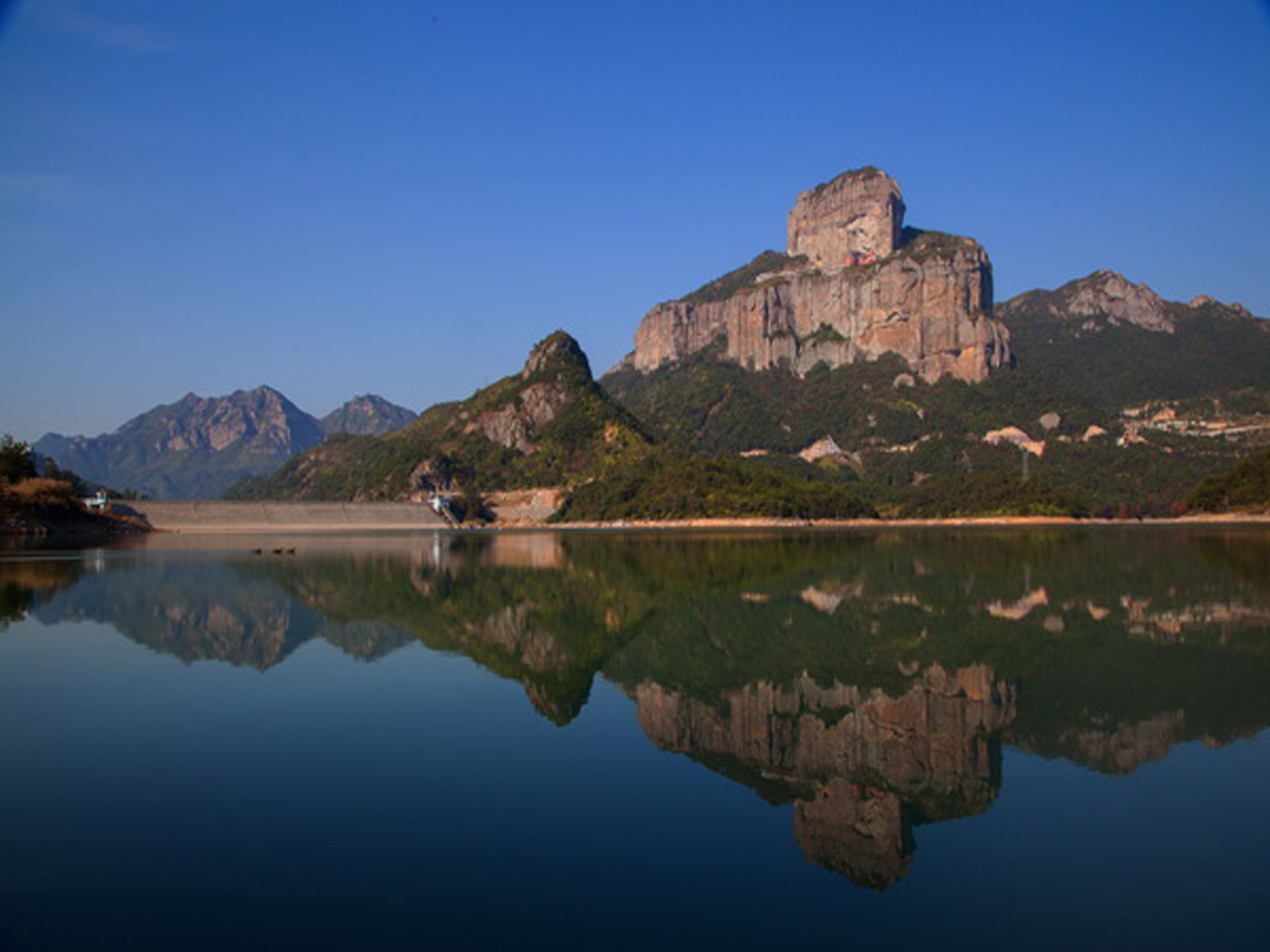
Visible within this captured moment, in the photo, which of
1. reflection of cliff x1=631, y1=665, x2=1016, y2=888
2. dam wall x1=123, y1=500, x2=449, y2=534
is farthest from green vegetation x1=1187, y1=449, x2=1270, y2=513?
reflection of cliff x1=631, y1=665, x2=1016, y2=888

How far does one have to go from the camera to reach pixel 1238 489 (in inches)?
3794

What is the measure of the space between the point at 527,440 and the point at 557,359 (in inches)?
637

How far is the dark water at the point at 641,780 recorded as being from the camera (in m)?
7.03

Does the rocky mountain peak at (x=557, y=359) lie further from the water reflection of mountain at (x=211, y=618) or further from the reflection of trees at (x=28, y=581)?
the water reflection of mountain at (x=211, y=618)

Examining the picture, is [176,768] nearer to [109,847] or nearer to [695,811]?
[109,847]

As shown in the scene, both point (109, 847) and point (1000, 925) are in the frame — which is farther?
point (109, 847)

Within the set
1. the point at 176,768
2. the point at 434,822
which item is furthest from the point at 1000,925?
the point at 176,768

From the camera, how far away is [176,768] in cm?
1058

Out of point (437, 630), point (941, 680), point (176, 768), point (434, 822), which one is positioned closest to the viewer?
point (434, 822)

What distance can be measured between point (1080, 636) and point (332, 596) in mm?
19708

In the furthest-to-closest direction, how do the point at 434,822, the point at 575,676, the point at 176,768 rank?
the point at 575,676 → the point at 176,768 → the point at 434,822

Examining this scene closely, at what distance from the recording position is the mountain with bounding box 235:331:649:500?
430 feet

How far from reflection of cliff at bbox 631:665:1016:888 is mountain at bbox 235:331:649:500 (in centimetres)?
11010

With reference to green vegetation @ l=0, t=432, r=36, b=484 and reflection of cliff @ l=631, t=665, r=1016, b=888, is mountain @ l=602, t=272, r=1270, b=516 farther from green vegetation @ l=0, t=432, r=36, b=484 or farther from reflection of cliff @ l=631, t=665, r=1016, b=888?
reflection of cliff @ l=631, t=665, r=1016, b=888
